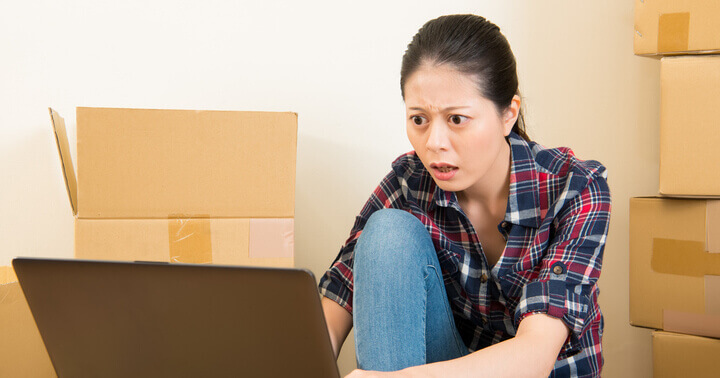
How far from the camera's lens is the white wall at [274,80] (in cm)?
135

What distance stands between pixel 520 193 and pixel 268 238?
16.6 inches

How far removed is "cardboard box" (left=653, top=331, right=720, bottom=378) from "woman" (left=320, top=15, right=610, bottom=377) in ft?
0.67

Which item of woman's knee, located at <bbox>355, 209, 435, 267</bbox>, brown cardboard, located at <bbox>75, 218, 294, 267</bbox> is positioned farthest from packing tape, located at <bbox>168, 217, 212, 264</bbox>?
woman's knee, located at <bbox>355, 209, 435, 267</bbox>

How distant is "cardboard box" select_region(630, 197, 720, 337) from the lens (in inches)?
39.3

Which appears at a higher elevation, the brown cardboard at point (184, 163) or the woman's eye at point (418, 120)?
the woman's eye at point (418, 120)

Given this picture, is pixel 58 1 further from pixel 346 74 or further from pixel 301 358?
pixel 301 358

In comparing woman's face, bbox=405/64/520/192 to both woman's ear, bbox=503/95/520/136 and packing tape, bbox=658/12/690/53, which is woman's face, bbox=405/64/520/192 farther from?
packing tape, bbox=658/12/690/53

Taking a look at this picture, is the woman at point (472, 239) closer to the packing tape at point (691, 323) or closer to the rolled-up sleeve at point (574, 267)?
the rolled-up sleeve at point (574, 267)

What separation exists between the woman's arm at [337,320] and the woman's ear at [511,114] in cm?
37

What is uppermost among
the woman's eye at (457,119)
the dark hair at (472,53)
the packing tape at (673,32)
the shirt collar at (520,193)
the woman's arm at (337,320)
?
the packing tape at (673,32)

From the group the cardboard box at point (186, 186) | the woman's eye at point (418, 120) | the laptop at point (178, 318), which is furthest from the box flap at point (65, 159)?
the woman's eye at point (418, 120)

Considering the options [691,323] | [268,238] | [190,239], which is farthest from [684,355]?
[190,239]

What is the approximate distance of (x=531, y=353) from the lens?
0.73 meters

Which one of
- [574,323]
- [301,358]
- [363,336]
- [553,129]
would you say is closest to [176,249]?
[363,336]
